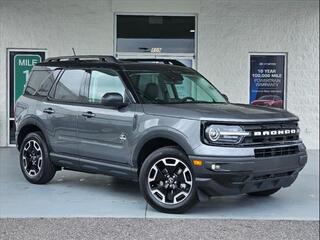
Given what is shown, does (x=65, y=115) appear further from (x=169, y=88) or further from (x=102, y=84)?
(x=169, y=88)

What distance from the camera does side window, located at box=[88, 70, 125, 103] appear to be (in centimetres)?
746

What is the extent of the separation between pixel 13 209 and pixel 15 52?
6.98 m

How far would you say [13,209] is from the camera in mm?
6973

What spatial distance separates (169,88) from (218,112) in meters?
1.13

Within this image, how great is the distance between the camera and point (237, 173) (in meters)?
6.35

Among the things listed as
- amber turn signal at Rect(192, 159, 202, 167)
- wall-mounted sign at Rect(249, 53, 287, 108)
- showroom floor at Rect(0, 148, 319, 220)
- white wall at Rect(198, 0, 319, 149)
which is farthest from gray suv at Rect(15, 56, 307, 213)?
wall-mounted sign at Rect(249, 53, 287, 108)

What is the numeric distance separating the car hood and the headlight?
9 centimetres

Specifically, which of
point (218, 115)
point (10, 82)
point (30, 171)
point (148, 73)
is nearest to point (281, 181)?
point (218, 115)

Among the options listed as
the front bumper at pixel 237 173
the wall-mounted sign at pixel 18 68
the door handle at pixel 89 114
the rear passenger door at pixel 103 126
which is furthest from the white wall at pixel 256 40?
the front bumper at pixel 237 173

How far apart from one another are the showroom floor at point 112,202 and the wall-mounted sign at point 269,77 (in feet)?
15.0

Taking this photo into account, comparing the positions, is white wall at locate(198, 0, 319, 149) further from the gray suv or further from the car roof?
the gray suv

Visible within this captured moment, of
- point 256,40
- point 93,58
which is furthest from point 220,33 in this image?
point 93,58

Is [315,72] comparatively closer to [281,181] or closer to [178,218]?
[281,181]

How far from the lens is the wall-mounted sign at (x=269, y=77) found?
1349 centimetres
